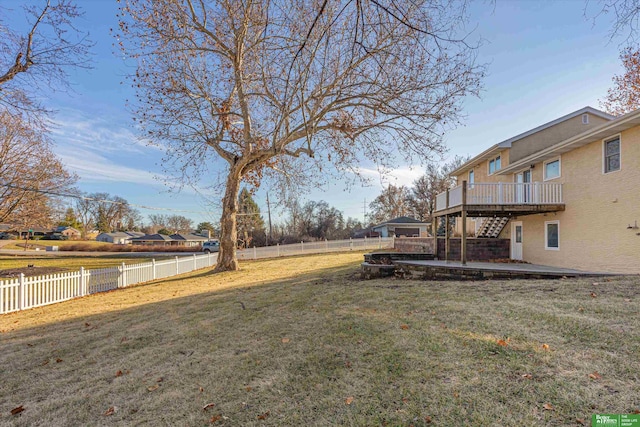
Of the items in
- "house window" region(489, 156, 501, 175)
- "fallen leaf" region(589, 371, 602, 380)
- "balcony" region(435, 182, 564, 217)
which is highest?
"house window" region(489, 156, 501, 175)

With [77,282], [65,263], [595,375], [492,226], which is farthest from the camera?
[65,263]

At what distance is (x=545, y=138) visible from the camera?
13.7 meters

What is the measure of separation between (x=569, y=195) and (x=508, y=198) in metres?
1.82

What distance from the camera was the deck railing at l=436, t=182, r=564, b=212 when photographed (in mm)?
10992

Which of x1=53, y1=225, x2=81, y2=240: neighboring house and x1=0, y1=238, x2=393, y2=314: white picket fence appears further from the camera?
x1=53, y1=225, x2=81, y2=240: neighboring house

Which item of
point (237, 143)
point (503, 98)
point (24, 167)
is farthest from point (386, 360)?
point (24, 167)

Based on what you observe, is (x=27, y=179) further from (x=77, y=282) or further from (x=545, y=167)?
(x=545, y=167)

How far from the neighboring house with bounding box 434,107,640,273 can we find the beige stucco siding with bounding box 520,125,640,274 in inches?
0.9

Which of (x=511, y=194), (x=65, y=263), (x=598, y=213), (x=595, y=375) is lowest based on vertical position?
(x=65, y=263)

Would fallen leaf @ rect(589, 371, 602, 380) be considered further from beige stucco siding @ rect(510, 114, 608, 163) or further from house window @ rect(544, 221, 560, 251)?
beige stucco siding @ rect(510, 114, 608, 163)

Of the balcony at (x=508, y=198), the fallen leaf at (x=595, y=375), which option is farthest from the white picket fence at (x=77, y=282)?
the balcony at (x=508, y=198)

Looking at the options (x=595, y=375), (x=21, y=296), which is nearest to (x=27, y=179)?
(x=21, y=296)

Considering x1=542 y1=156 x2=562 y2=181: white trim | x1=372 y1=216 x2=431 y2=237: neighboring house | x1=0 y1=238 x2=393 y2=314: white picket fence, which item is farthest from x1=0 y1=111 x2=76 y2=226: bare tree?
x1=372 y1=216 x2=431 y2=237: neighboring house

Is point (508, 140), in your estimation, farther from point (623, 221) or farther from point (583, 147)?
point (623, 221)
